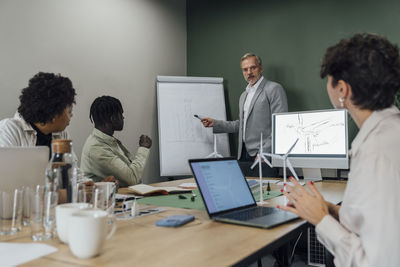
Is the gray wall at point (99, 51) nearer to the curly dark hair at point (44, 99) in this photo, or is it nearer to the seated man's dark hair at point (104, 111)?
the seated man's dark hair at point (104, 111)

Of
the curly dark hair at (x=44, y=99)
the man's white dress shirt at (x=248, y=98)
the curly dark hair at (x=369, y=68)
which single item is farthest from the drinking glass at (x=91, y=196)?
the man's white dress shirt at (x=248, y=98)

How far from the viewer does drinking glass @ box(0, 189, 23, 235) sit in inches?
44.5

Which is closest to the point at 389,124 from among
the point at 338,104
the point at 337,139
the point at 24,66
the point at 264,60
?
the point at 338,104

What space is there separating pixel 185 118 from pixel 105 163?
1723 millimetres

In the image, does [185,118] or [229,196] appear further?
[185,118]

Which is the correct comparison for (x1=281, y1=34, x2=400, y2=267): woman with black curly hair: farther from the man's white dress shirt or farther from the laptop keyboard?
the man's white dress shirt

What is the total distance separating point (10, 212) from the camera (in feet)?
4.09

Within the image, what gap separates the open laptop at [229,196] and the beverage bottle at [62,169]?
0.41 metres

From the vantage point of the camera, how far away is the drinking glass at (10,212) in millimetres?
1129

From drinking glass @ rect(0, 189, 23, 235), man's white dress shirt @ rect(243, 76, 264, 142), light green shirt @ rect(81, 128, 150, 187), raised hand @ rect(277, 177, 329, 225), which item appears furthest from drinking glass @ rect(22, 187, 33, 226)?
man's white dress shirt @ rect(243, 76, 264, 142)

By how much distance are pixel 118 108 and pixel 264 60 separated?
6.39 ft

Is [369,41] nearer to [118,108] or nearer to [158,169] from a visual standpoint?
[118,108]

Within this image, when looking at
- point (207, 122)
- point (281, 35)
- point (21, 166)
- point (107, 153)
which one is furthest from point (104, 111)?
point (281, 35)

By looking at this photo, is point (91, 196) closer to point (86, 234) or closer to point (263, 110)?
point (86, 234)
